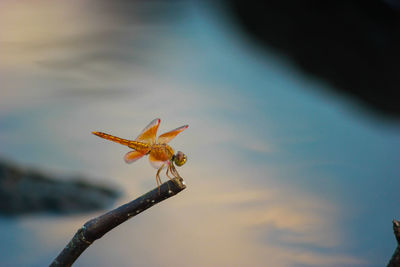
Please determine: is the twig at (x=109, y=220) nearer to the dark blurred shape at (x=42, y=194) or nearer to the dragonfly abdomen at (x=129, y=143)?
the dragonfly abdomen at (x=129, y=143)

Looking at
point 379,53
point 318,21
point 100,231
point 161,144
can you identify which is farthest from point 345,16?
point 100,231

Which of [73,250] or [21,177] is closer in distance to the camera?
[73,250]

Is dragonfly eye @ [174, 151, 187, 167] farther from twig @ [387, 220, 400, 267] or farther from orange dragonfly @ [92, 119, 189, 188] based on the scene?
twig @ [387, 220, 400, 267]

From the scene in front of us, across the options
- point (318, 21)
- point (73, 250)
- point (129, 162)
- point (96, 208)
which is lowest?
point (73, 250)

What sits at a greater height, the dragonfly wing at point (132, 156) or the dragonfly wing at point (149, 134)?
the dragonfly wing at point (149, 134)

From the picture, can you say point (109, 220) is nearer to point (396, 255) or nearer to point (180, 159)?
point (180, 159)

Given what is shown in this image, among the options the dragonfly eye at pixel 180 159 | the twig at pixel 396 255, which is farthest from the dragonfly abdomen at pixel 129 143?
the twig at pixel 396 255

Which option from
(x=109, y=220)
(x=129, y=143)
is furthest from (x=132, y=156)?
(x=109, y=220)

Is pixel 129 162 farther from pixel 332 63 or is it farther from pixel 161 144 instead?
pixel 332 63
